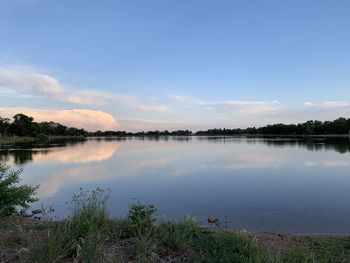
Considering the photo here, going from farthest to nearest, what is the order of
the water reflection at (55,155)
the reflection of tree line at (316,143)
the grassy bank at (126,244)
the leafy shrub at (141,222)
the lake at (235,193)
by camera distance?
the reflection of tree line at (316,143) → the water reflection at (55,155) → the lake at (235,193) → the leafy shrub at (141,222) → the grassy bank at (126,244)

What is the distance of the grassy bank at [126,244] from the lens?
5680 millimetres

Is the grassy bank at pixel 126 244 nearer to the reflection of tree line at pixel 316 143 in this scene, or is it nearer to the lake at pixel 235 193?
the lake at pixel 235 193

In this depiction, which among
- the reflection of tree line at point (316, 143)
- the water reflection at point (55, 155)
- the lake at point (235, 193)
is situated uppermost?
the reflection of tree line at point (316, 143)

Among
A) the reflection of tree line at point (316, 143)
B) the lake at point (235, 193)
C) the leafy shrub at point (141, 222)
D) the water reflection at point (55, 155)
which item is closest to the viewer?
the leafy shrub at point (141, 222)

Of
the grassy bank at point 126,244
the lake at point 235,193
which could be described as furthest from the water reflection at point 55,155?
the grassy bank at point 126,244

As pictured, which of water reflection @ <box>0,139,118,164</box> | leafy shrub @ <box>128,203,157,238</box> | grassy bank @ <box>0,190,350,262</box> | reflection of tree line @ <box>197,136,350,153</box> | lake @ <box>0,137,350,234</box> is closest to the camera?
grassy bank @ <box>0,190,350,262</box>

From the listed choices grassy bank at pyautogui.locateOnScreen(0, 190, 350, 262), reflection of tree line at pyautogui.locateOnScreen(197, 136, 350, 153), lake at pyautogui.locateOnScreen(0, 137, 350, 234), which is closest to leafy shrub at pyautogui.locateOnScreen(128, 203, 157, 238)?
grassy bank at pyautogui.locateOnScreen(0, 190, 350, 262)

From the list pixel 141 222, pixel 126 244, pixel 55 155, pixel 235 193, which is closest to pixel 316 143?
pixel 55 155

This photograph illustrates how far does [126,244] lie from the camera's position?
666cm

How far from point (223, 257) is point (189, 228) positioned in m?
1.80

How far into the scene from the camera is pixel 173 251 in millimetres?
6562

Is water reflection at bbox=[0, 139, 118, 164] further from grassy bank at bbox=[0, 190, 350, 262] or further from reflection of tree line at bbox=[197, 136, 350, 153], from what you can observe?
grassy bank at bbox=[0, 190, 350, 262]

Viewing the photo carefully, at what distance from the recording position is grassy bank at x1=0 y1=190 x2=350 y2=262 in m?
5.68

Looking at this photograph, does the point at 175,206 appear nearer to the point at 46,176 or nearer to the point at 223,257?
the point at 223,257
